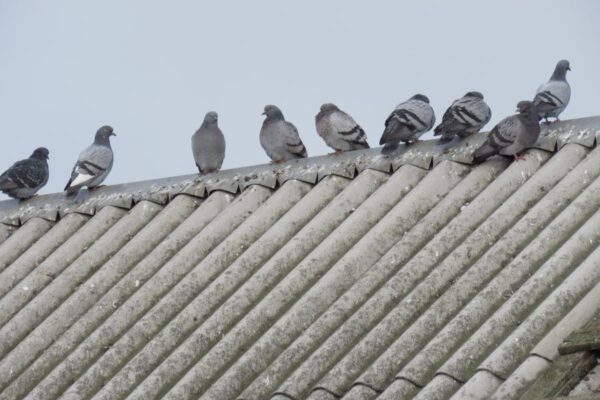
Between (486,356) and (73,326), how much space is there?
133 inches

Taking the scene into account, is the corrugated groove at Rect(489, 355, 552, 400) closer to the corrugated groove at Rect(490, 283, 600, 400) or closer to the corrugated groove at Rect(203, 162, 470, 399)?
the corrugated groove at Rect(490, 283, 600, 400)

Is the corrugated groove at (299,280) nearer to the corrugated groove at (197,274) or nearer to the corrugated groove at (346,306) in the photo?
the corrugated groove at (346,306)

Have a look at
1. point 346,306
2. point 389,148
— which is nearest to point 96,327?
point 346,306

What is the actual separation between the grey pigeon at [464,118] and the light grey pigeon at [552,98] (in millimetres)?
536

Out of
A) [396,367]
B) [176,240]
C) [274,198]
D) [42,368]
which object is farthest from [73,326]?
[396,367]

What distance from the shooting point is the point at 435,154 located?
36.6ft

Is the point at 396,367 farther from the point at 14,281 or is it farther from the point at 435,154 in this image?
the point at 14,281

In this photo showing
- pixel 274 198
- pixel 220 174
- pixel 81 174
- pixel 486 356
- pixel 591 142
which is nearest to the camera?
pixel 486 356

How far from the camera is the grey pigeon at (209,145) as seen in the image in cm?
1449

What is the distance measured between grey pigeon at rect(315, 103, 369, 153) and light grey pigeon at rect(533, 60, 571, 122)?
6.07 ft

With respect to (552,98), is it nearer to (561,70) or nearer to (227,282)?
(561,70)

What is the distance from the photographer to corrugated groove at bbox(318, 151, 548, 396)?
7957mm

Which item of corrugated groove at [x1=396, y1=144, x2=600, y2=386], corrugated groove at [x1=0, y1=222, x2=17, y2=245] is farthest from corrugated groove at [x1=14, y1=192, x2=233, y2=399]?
corrugated groove at [x1=396, y1=144, x2=600, y2=386]

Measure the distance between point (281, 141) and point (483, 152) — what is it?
4.53 meters
